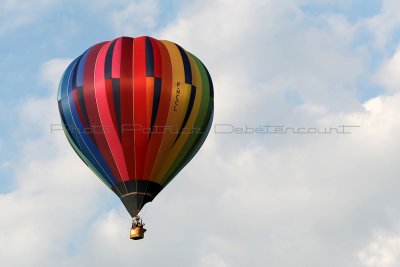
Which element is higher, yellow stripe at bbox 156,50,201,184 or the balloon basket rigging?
yellow stripe at bbox 156,50,201,184

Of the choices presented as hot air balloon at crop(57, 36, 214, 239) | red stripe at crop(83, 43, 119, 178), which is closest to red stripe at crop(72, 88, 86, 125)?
hot air balloon at crop(57, 36, 214, 239)

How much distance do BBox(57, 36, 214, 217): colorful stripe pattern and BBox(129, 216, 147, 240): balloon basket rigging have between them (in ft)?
1.31

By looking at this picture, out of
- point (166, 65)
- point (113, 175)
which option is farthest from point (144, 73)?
point (113, 175)

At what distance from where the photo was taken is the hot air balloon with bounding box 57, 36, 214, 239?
4550 centimetres

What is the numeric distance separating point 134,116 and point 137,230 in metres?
4.78

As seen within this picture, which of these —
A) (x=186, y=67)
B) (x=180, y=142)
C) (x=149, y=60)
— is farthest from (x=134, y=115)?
(x=186, y=67)

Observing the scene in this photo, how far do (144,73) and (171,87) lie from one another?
1.30m

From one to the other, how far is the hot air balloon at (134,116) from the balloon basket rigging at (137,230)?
0.14 ft

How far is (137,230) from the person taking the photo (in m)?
44.9

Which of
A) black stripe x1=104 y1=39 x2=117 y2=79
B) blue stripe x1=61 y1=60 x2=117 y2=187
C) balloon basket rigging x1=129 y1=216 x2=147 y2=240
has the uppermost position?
black stripe x1=104 y1=39 x2=117 y2=79

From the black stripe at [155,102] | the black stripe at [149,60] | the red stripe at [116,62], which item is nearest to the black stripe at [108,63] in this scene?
the red stripe at [116,62]

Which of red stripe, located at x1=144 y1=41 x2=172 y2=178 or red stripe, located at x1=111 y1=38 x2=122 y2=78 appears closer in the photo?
red stripe, located at x1=144 y1=41 x2=172 y2=178

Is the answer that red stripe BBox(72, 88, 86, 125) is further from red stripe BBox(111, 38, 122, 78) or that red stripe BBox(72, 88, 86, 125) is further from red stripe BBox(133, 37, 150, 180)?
red stripe BBox(133, 37, 150, 180)

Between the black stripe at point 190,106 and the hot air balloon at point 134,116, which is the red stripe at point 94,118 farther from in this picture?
the black stripe at point 190,106
